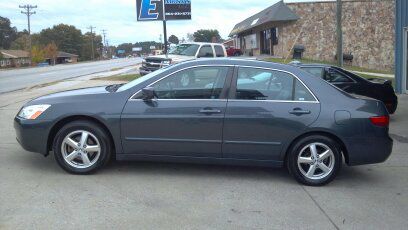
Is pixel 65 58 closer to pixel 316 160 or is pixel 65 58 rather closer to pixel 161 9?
pixel 161 9

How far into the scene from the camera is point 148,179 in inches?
230

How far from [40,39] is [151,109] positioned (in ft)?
434

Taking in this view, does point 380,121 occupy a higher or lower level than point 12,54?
lower

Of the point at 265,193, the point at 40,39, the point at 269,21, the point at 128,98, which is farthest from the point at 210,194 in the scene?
the point at 40,39

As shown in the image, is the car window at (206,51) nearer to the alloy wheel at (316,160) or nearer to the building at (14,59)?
the alloy wheel at (316,160)

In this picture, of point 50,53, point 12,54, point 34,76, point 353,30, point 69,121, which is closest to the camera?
point 69,121

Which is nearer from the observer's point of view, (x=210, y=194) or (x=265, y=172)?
(x=210, y=194)

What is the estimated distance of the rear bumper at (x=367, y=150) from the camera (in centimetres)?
A: 571

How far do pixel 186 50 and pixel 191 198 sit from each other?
14.7m

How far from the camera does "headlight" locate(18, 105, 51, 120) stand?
594 centimetres

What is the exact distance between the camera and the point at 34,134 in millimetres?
5902

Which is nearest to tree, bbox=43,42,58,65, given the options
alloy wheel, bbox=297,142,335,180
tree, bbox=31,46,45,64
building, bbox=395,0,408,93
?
tree, bbox=31,46,45,64

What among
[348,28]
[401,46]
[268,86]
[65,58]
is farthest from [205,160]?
[65,58]

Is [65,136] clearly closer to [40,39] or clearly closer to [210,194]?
[210,194]
